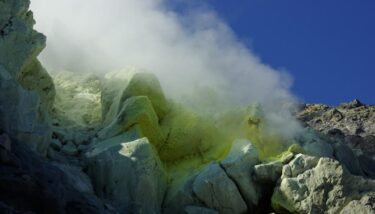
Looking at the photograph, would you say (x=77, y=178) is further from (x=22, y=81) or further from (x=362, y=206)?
(x=362, y=206)

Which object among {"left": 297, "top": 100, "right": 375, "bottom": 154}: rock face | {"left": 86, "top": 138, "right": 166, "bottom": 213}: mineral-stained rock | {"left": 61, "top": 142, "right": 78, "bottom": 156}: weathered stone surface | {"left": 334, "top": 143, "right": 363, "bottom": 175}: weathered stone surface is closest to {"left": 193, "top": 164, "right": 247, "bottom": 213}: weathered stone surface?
{"left": 86, "top": 138, "right": 166, "bottom": 213}: mineral-stained rock

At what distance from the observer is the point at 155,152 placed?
2633cm

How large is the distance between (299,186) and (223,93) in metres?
8.08

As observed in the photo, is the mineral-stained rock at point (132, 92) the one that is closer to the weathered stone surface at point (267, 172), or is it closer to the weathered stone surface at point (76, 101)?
the weathered stone surface at point (76, 101)

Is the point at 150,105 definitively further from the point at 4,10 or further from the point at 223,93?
the point at 4,10

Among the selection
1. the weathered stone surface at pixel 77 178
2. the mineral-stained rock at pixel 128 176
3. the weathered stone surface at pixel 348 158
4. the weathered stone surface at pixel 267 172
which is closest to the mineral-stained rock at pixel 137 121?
the mineral-stained rock at pixel 128 176

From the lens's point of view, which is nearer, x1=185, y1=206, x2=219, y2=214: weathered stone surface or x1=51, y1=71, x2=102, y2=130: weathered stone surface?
x1=185, y1=206, x2=219, y2=214: weathered stone surface

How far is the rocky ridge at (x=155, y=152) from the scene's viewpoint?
2297 cm

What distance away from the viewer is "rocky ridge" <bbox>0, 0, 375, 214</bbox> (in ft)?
75.4

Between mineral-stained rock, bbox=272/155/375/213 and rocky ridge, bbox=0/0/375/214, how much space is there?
35 mm

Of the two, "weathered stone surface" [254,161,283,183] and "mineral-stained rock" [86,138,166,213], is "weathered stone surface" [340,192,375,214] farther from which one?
"mineral-stained rock" [86,138,166,213]

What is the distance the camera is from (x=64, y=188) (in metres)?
17.3

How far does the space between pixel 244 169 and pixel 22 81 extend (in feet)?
30.3

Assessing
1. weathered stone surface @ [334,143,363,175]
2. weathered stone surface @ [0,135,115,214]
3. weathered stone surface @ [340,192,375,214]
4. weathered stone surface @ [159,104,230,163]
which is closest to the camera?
weathered stone surface @ [0,135,115,214]
